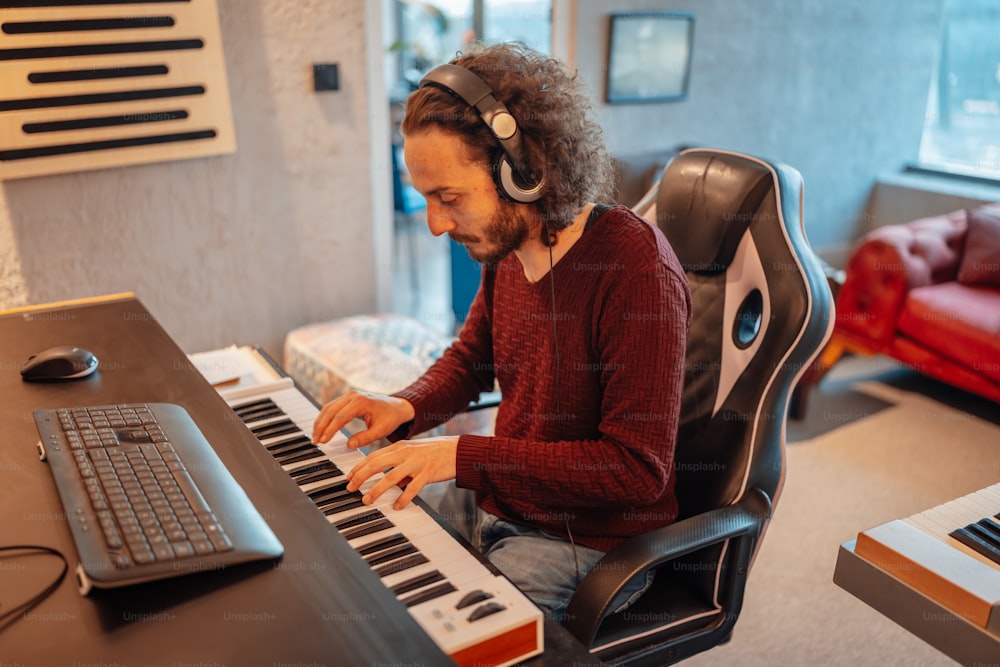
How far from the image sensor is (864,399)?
333 cm

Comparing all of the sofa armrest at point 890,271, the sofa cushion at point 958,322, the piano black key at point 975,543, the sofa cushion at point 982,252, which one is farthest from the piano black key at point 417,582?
the sofa cushion at point 982,252

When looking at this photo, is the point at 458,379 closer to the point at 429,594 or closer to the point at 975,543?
the point at 429,594

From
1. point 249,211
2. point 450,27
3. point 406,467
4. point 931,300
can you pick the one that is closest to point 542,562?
point 406,467

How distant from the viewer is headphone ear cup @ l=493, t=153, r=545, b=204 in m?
1.20

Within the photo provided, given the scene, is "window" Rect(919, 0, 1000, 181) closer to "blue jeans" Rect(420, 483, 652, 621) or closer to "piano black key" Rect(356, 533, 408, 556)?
"blue jeans" Rect(420, 483, 652, 621)

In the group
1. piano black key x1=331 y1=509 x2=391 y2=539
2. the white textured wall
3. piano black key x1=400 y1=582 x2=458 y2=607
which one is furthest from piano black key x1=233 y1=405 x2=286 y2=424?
the white textured wall

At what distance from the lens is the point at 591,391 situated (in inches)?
51.5

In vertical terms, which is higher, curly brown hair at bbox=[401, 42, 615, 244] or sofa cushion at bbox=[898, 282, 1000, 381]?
curly brown hair at bbox=[401, 42, 615, 244]

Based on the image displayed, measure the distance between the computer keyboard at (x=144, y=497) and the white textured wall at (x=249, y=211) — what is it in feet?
5.11

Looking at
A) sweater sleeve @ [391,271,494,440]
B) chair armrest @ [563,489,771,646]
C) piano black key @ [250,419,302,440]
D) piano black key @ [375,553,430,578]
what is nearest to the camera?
piano black key @ [375,553,430,578]

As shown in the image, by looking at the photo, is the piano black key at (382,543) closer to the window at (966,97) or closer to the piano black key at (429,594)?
the piano black key at (429,594)

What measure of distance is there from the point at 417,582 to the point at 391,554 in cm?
7

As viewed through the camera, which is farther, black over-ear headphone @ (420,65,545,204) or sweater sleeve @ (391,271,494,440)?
sweater sleeve @ (391,271,494,440)

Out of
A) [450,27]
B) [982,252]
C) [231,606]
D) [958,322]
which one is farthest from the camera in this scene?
[450,27]
